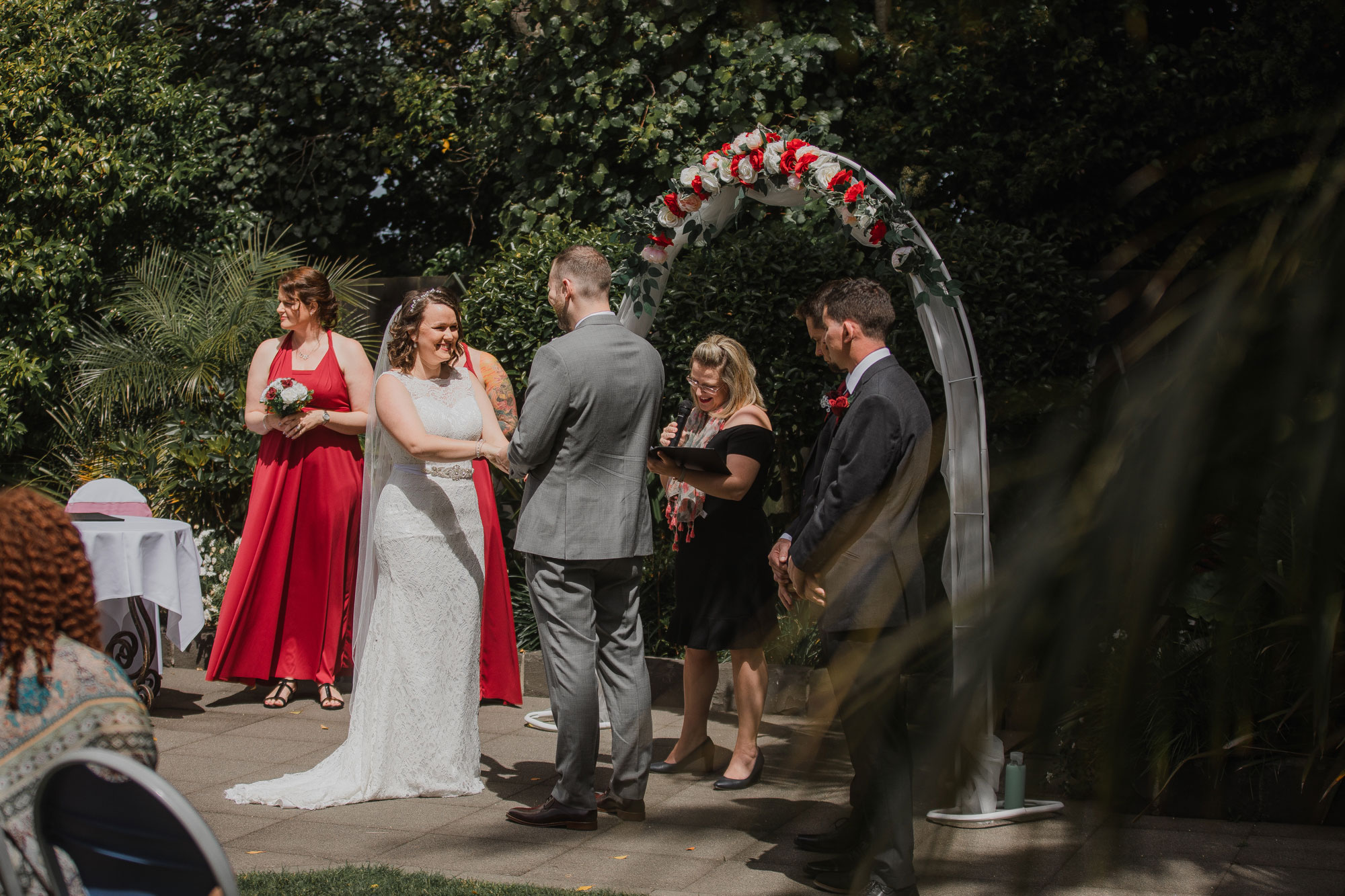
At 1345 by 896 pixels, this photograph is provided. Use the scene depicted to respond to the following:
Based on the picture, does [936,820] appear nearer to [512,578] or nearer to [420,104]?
[512,578]

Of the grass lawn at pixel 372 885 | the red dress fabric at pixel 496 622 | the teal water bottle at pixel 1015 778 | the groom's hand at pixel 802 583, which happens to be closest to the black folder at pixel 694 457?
the groom's hand at pixel 802 583

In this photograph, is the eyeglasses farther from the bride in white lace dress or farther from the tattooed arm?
the tattooed arm

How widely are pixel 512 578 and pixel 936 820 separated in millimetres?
6702

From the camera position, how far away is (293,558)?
5949 millimetres

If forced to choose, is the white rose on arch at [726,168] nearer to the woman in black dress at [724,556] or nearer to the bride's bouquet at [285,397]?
the woman in black dress at [724,556]

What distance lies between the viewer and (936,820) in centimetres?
40

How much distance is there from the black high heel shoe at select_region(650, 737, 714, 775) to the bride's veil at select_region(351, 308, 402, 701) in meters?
1.20

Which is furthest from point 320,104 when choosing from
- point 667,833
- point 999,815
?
point 999,815

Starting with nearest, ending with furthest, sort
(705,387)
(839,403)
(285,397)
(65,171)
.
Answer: (839,403) < (705,387) < (285,397) < (65,171)

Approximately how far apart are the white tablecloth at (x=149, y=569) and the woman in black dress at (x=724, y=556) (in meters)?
2.38

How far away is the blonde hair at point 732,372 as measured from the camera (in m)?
4.73

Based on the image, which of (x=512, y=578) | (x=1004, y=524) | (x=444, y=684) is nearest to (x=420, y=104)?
(x=512, y=578)

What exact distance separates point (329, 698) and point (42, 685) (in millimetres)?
3977

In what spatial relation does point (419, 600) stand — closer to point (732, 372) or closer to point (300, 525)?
point (732, 372)
